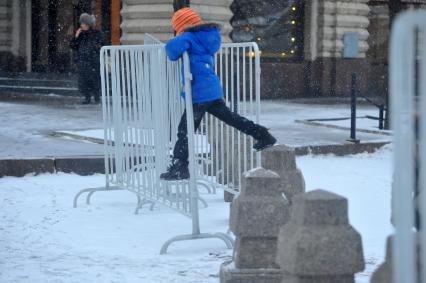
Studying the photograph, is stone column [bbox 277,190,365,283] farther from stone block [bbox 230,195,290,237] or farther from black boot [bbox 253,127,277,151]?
black boot [bbox 253,127,277,151]

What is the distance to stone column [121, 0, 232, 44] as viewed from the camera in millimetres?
18906

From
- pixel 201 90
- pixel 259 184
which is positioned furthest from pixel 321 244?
pixel 201 90

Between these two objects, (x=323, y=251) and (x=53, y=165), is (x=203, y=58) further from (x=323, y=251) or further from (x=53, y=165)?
(x=53, y=165)

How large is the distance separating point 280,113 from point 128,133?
990cm

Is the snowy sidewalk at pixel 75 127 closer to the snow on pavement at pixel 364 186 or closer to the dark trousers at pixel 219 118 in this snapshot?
the snow on pavement at pixel 364 186

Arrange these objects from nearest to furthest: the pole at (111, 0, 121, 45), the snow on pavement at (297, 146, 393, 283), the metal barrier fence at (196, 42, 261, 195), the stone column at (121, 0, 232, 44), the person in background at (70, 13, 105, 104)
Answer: the snow on pavement at (297, 146, 393, 283), the metal barrier fence at (196, 42, 261, 195), the person in background at (70, 13, 105, 104), the stone column at (121, 0, 232, 44), the pole at (111, 0, 121, 45)

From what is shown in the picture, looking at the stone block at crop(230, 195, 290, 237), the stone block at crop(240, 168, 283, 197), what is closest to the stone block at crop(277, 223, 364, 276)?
the stone block at crop(230, 195, 290, 237)

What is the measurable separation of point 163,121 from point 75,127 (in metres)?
6.67

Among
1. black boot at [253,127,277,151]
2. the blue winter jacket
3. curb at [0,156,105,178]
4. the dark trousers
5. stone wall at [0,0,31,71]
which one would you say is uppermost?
stone wall at [0,0,31,71]

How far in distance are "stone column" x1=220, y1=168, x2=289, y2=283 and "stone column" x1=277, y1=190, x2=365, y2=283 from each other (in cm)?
77

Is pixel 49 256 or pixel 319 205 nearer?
pixel 319 205

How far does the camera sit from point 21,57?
71.9 feet

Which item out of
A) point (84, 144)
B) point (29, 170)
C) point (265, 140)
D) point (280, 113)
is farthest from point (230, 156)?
point (280, 113)

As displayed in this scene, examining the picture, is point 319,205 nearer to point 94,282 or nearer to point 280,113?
point 94,282
